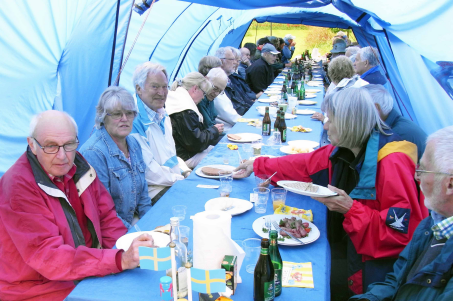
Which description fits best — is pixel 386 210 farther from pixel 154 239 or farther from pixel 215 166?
pixel 215 166

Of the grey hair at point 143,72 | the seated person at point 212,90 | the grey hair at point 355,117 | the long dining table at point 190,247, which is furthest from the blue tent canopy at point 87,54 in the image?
the long dining table at point 190,247

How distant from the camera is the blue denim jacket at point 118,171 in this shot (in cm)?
270

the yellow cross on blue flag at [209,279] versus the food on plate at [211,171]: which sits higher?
the yellow cross on blue flag at [209,279]

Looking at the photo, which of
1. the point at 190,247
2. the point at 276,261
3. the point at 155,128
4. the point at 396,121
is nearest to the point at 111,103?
the point at 155,128

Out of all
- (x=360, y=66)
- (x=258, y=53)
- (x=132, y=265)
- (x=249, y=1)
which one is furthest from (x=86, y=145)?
(x=258, y=53)

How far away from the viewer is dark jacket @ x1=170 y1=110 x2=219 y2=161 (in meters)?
4.52

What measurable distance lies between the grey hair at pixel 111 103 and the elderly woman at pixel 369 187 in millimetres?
1487

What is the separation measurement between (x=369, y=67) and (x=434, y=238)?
17.0 ft

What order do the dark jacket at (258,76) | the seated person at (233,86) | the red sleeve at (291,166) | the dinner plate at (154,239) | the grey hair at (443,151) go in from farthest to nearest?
the dark jacket at (258,76), the seated person at (233,86), the red sleeve at (291,166), the dinner plate at (154,239), the grey hair at (443,151)

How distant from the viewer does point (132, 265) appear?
5.73 ft

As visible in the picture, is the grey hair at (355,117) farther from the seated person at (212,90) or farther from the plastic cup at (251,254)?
the seated person at (212,90)

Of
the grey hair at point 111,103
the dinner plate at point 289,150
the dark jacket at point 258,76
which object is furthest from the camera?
the dark jacket at point 258,76

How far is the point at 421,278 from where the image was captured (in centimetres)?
159

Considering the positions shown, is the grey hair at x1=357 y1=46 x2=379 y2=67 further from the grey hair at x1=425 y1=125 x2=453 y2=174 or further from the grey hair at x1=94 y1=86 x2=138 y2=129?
the grey hair at x1=425 y1=125 x2=453 y2=174
